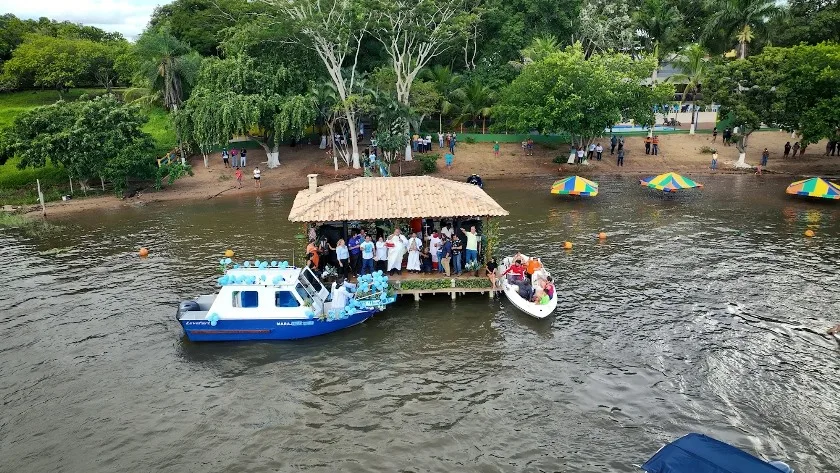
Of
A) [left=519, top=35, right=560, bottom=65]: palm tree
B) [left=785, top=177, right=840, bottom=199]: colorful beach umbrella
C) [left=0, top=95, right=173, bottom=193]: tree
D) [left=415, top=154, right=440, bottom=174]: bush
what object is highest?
[left=519, top=35, right=560, bottom=65]: palm tree

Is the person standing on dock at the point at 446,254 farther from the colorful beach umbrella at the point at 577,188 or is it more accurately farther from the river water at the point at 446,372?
the colorful beach umbrella at the point at 577,188

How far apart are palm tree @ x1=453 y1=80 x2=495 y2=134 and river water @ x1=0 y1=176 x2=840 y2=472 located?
2648 centimetres

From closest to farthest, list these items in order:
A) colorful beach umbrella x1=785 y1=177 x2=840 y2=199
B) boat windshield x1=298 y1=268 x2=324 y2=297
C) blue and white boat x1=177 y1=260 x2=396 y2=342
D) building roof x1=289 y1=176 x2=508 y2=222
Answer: blue and white boat x1=177 y1=260 x2=396 y2=342 < boat windshield x1=298 y1=268 x2=324 y2=297 < building roof x1=289 y1=176 x2=508 y2=222 < colorful beach umbrella x1=785 y1=177 x2=840 y2=199

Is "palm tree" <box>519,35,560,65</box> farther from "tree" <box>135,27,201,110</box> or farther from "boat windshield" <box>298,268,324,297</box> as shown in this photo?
"boat windshield" <box>298,268,324,297</box>

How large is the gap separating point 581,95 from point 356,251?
27165 mm

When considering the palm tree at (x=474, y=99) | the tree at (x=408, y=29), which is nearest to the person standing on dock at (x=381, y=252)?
the tree at (x=408, y=29)

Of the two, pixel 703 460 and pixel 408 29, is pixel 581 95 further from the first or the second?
pixel 703 460

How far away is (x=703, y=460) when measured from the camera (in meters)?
11.0

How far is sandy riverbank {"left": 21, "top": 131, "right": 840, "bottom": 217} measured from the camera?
4172 centimetres

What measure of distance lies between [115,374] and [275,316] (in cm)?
477

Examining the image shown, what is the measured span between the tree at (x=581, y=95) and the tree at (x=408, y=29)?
7222 millimetres

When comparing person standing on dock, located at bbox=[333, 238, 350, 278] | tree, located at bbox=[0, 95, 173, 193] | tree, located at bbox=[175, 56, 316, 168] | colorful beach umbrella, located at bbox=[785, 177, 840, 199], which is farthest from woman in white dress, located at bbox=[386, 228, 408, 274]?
colorful beach umbrella, located at bbox=[785, 177, 840, 199]

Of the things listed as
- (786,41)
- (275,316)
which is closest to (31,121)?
(275,316)

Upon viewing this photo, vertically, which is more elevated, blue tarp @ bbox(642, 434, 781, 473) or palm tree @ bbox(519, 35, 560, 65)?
palm tree @ bbox(519, 35, 560, 65)
